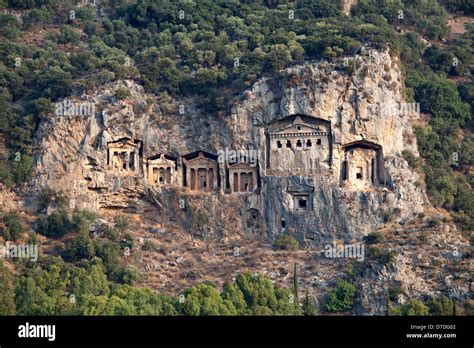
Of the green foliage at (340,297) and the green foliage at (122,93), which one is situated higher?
the green foliage at (122,93)

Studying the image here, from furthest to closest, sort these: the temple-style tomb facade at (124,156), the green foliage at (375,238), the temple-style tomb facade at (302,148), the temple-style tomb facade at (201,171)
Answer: the temple-style tomb facade at (201,171)
the temple-style tomb facade at (124,156)
the temple-style tomb facade at (302,148)
the green foliage at (375,238)

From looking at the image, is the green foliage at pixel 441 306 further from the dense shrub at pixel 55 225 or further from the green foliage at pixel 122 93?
the green foliage at pixel 122 93

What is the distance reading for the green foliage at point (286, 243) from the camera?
308 feet

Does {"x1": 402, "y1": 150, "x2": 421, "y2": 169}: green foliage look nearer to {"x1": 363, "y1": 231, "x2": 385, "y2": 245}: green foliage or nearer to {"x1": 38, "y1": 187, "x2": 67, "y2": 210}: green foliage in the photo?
{"x1": 363, "y1": 231, "x2": 385, "y2": 245}: green foliage

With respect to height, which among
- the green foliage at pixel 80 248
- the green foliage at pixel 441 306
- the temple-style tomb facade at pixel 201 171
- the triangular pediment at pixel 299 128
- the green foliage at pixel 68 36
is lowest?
the green foliage at pixel 441 306

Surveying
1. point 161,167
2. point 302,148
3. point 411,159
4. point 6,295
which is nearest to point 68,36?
point 161,167

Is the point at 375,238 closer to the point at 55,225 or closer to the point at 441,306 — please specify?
the point at 441,306

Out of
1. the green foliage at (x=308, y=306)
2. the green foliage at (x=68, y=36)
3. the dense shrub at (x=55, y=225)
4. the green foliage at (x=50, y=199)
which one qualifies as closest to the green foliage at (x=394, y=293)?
the green foliage at (x=308, y=306)

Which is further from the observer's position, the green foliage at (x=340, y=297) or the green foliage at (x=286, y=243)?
the green foliage at (x=286, y=243)

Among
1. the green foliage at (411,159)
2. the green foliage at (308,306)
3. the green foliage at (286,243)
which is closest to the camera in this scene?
the green foliage at (308,306)

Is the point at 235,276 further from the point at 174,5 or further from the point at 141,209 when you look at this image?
the point at 174,5

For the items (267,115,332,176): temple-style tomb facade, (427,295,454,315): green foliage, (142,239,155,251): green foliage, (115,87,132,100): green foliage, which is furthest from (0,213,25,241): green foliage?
(427,295,454,315): green foliage

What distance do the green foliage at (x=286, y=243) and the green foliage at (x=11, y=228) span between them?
561 inches

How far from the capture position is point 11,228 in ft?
305
